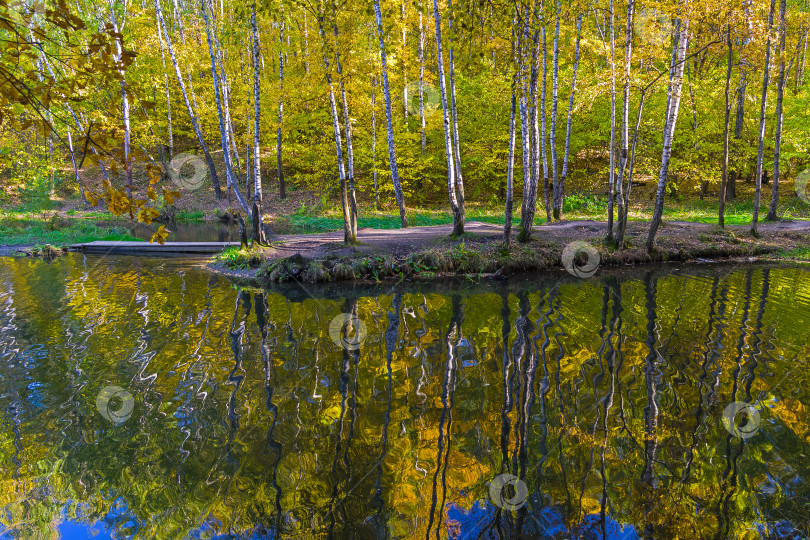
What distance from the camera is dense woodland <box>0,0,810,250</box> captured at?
11.9m

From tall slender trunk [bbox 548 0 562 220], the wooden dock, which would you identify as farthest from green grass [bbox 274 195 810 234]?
the wooden dock

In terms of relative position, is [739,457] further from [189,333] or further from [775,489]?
[189,333]

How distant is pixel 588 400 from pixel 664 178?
8.49m

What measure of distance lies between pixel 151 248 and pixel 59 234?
5362mm

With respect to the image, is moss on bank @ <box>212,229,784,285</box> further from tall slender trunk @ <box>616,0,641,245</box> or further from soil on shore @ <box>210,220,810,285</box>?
tall slender trunk @ <box>616,0,641,245</box>

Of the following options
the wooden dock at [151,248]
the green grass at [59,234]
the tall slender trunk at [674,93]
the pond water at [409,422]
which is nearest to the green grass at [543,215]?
the wooden dock at [151,248]

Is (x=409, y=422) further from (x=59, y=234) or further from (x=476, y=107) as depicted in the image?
(x=476, y=107)

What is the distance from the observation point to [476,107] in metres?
21.4

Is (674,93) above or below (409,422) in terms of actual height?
above

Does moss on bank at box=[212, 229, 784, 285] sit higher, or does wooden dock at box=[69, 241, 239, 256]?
wooden dock at box=[69, 241, 239, 256]

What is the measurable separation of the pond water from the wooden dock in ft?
21.8

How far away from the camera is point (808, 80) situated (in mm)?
20875

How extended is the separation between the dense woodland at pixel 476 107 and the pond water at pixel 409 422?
5.27 m

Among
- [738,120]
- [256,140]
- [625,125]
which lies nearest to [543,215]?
[625,125]
